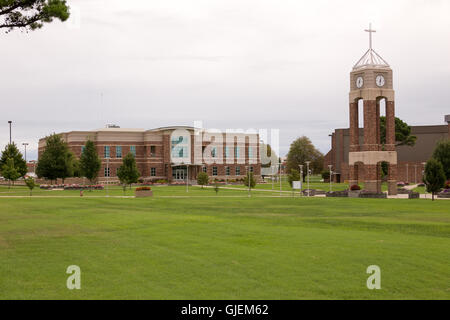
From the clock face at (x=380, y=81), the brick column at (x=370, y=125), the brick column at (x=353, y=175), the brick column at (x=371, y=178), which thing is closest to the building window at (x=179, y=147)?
the brick column at (x=353, y=175)

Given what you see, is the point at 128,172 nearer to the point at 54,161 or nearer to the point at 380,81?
the point at 54,161

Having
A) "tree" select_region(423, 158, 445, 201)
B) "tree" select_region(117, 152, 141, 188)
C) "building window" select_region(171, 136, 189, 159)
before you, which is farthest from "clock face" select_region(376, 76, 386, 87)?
"building window" select_region(171, 136, 189, 159)

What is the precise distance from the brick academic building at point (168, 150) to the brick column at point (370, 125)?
3627 cm

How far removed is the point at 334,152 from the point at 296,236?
93691 millimetres

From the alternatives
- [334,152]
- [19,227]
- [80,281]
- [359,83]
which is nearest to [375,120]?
[359,83]

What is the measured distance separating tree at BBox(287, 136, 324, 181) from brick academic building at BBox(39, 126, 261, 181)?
22457 mm

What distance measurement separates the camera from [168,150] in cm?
8581

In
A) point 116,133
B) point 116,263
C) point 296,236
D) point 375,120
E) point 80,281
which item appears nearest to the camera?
point 80,281

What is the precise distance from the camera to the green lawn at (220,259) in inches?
354

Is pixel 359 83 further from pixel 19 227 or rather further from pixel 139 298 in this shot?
pixel 139 298

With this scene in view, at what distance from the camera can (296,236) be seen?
15.8 m

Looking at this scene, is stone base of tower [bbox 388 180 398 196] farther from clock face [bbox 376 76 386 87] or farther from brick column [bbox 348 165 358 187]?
clock face [bbox 376 76 386 87]

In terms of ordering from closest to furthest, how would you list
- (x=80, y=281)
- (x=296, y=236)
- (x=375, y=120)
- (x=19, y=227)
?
(x=80, y=281) → (x=296, y=236) → (x=19, y=227) → (x=375, y=120)
